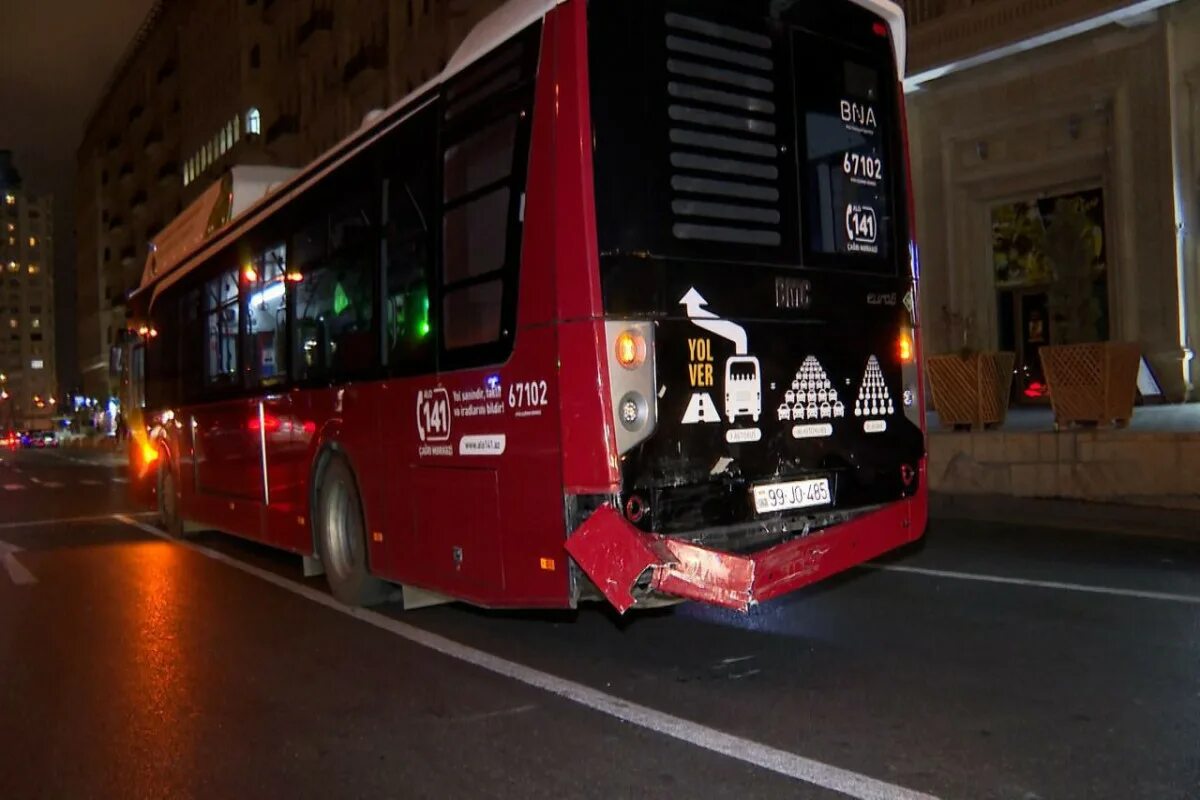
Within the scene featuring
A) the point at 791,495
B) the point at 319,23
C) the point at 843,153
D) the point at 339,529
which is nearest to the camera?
the point at 791,495

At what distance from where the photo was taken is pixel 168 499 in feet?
41.5

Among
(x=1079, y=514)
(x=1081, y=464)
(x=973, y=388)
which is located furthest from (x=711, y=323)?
(x=973, y=388)

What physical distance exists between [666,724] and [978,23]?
1637 cm

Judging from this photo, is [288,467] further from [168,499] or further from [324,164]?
[168,499]

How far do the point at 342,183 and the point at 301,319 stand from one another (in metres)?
1.27

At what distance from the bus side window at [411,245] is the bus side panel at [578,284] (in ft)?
4.46

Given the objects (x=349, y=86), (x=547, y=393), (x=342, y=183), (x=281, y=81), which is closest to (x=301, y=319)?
(x=342, y=183)

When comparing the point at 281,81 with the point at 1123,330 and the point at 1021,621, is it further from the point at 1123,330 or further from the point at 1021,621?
the point at 1021,621

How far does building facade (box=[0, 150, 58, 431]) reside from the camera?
16112 cm

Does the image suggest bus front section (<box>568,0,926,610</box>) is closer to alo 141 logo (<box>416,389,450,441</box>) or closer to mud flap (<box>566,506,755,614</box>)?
mud flap (<box>566,506,755,614</box>)

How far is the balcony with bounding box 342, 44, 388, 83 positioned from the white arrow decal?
3355 centimetres

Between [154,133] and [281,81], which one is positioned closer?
[281,81]

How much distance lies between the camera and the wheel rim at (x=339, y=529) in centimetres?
768

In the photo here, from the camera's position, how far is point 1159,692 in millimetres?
4867
